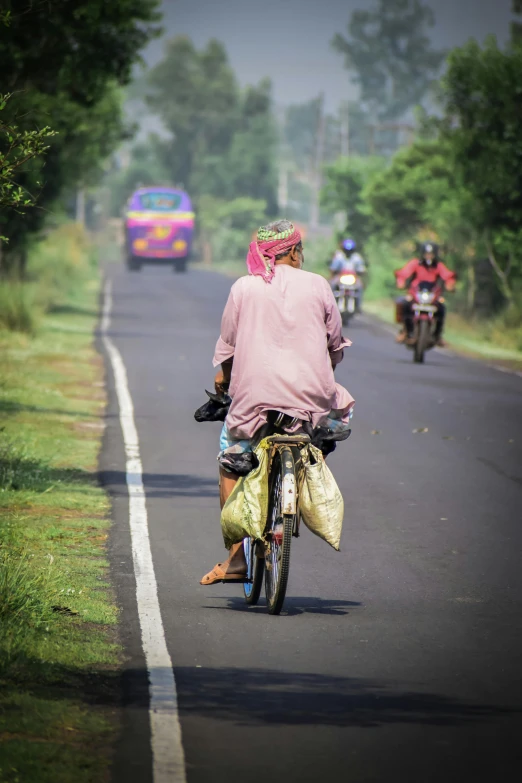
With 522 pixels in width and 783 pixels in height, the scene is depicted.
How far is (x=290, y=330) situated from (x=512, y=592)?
2.17 m

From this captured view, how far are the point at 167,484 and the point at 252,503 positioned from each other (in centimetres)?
518

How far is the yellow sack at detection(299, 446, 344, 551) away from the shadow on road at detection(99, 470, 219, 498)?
4520 mm

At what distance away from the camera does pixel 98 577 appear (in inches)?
370

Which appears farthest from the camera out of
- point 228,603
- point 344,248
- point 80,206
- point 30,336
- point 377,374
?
point 80,206

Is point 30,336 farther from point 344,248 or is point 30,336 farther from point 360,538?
point 360,538

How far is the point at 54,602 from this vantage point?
8383mm

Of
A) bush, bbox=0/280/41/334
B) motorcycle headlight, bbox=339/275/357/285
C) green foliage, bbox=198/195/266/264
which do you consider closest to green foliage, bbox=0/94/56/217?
bush, bbox=0/280/41/334

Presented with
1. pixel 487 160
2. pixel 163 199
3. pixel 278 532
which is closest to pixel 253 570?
pixel 278 532

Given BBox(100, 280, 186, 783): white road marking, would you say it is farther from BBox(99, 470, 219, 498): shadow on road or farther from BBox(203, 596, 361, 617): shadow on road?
BBox(203, 596, 361, 617): shadow on road

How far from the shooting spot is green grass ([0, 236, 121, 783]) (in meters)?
6.09

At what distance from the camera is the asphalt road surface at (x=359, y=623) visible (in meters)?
6.11

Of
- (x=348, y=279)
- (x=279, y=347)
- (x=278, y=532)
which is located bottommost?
(x=348, y=279)

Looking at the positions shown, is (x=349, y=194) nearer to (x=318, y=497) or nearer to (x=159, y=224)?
(x=159, y=224)

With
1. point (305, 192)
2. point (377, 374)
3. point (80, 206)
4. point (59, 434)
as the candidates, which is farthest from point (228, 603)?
point (305, 192)
